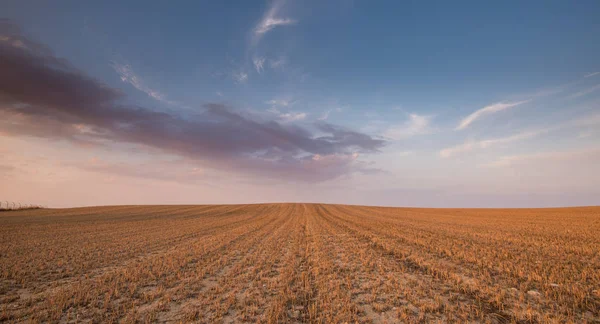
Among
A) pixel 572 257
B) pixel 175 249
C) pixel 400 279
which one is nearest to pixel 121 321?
pixel 400 279

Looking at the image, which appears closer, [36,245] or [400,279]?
[400,279]

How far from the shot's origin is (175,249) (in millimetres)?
16250

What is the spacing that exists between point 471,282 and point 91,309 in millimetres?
12479

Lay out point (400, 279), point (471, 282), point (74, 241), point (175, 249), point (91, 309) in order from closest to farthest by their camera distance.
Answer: point (91, 309)
point (471, 282)
point (400, 279)
point (175, 249)
point (74, 241)

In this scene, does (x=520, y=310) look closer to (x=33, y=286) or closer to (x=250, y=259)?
(x=250, y=259)

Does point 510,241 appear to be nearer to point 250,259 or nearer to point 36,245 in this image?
point 250,259

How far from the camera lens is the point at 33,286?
9.29 meters

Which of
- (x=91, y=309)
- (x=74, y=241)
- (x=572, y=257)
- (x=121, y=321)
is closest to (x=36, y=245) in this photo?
(x=74, y=241)

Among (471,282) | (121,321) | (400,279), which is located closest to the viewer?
(121,321)

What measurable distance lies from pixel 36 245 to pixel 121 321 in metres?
16.8

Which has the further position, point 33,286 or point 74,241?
point 74,241

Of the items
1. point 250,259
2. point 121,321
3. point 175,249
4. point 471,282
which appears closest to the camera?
point 121,321

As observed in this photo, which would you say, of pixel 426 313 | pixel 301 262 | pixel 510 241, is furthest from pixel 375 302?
pixel 510 241

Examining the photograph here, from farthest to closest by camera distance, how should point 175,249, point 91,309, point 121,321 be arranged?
point 175,249 → point 91,309 → point 121,321
